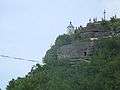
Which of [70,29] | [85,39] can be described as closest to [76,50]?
[85,39]

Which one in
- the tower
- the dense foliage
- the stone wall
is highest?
the tower

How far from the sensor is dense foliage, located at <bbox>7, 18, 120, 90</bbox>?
3073cm

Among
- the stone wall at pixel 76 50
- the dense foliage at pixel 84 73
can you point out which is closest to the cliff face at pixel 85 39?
the stone wall at pixel 76 50

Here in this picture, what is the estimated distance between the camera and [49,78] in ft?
120

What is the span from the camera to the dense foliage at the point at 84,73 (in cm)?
3073

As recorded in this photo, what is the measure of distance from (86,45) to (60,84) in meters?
11.7

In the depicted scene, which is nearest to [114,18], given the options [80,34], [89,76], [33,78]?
[80,34]

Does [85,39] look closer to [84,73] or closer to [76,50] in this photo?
[76,50]

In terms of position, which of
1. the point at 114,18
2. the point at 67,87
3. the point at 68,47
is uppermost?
the point at 114,18

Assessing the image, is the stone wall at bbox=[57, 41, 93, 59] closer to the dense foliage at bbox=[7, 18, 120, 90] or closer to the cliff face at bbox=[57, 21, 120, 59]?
the cliff face at bbox=[57, 21, 120, 59]

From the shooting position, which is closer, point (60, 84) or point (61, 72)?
point (60, 84)

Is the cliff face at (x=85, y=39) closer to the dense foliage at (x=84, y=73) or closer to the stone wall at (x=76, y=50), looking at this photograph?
the stone wall at (x=76, y=50)

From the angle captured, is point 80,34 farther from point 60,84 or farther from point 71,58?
point 60,84

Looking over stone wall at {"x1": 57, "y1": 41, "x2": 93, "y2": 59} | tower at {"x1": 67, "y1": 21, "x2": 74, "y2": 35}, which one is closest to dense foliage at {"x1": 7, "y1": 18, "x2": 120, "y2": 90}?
stone wall at {"x1": 57, "y1": 41, "x2": 93, "y2": 59}
